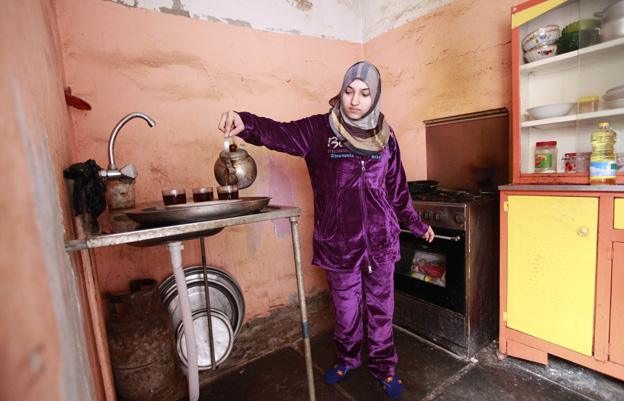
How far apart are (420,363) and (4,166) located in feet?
6.98

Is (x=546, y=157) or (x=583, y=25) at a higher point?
(x=583, y=25)

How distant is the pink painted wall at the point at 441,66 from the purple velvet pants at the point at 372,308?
130 centimetres

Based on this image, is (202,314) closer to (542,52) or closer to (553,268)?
(553,268)

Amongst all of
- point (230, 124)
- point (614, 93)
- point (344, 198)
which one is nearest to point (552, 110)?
point (614, 93)

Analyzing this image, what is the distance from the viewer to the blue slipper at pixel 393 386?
161 centimetres

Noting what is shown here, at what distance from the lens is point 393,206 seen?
174cm

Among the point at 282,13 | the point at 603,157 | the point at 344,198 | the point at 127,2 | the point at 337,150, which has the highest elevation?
the point at 282,13

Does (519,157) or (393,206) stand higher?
(519,157)

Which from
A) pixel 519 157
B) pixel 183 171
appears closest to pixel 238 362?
pixel 183 171

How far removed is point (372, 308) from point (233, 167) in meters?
1.06

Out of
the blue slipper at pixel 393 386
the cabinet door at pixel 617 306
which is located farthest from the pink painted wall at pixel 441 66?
the blue slipper at pixel 393 386

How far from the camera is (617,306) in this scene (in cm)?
144

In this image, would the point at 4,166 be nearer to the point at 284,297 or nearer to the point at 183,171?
the point at 183,171

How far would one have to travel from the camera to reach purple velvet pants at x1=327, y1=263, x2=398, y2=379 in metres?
1.64
